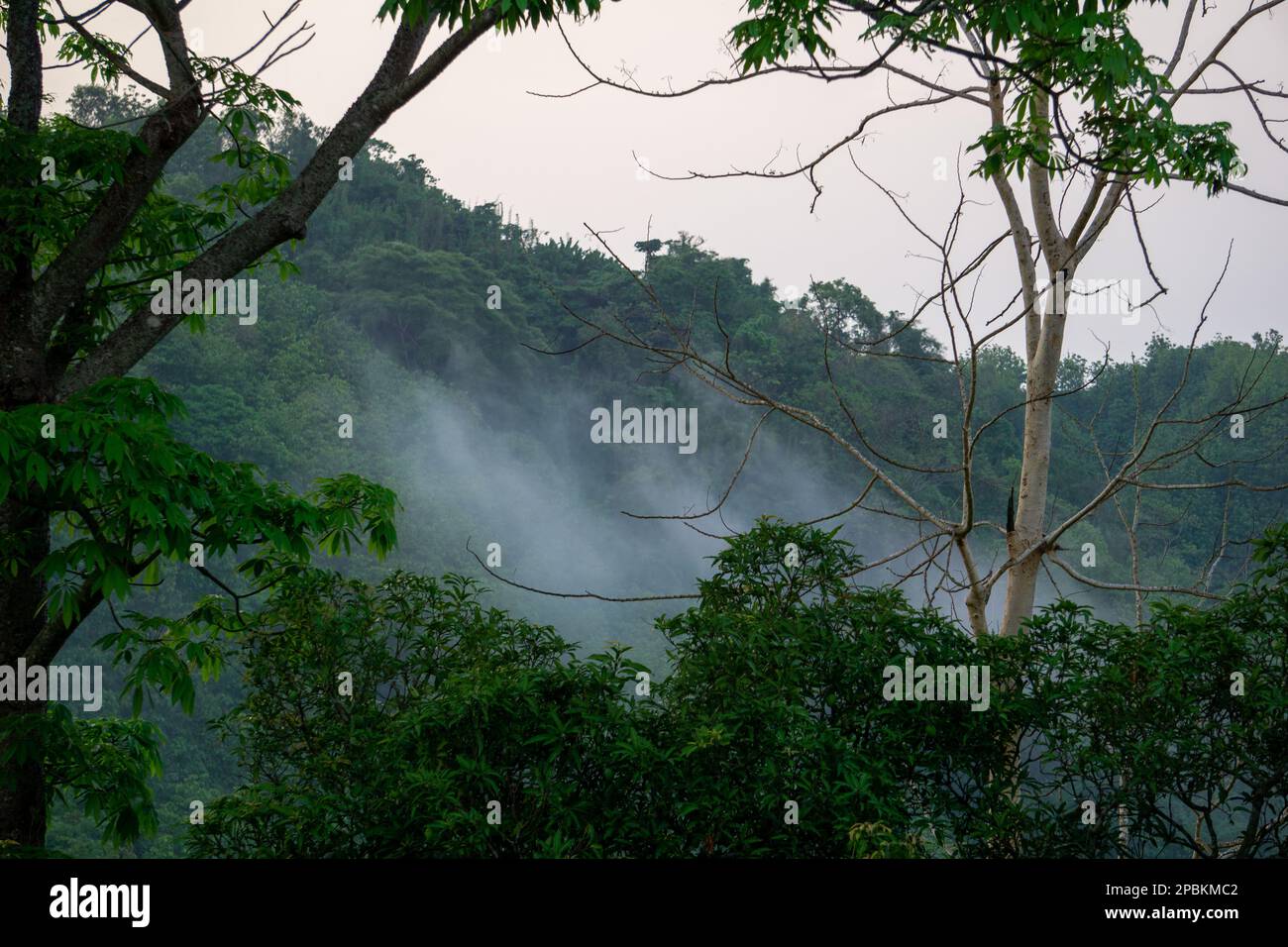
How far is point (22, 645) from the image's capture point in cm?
355

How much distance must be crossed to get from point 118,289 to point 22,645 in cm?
121

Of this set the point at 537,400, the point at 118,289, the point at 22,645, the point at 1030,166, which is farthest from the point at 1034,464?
the point at 537,400

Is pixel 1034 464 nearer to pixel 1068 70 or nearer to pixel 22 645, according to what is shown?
pixel 1068 70

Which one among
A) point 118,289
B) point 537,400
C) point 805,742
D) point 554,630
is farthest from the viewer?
point 537,400

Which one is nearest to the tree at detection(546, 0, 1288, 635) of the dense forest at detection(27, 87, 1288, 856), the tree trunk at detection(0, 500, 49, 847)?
the tree trunk at detection(0, 500, 49, 847)

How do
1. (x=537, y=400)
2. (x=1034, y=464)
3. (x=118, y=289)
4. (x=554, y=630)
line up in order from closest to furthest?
1. (x=554, y=630)
2. (x=118, y=289)
3. (x=1034, y=464)
4. (x=537, y=400)

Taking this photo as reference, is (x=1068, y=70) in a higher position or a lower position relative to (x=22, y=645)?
higher

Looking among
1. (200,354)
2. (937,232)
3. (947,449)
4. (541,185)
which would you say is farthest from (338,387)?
(937,232)

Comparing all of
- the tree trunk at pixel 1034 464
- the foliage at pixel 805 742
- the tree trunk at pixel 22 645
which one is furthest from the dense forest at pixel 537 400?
the foliage at pixel 805 742

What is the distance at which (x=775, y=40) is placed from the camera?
350cm

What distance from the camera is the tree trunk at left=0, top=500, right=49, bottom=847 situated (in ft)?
11.1

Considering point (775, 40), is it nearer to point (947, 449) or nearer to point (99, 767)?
point (99, 767)
